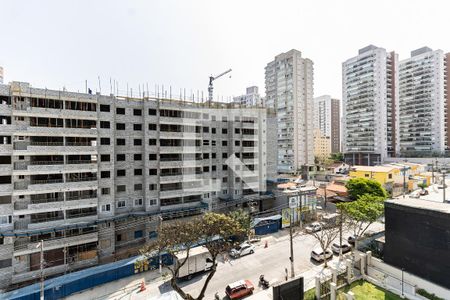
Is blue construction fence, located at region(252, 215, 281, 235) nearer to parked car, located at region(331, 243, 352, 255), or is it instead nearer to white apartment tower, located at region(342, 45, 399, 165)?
parked car, located at region(331, 243, 352, 255)

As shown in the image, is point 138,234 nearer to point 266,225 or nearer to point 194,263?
point 194,263

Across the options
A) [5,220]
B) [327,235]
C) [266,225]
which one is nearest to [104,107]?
[5,220]

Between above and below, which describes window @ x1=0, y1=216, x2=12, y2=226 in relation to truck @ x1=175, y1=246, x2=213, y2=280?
above

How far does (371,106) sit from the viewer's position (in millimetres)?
96188

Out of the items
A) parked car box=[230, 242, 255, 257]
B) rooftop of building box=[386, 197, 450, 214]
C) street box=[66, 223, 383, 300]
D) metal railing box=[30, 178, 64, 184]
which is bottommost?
street box=[66, 223, 383, 300]

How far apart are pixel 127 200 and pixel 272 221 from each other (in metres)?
22.9

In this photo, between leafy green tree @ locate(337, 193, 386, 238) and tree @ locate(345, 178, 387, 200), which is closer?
leafy green tree @ locate(337, 193, 386, 238)

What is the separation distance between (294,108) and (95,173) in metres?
72.9

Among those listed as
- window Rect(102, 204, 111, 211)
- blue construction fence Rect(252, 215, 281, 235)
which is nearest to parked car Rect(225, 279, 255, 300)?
blue construction fence Rect(252, 215, 281, 235)

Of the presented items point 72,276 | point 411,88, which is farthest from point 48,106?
point 411,88

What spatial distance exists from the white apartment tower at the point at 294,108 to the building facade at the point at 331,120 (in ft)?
254

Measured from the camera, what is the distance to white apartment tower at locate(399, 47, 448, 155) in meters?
98.4

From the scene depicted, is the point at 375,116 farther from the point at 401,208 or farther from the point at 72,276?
the point at 72,276

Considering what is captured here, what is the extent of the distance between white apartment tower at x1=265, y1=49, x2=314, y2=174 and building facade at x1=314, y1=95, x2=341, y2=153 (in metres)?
77.5
